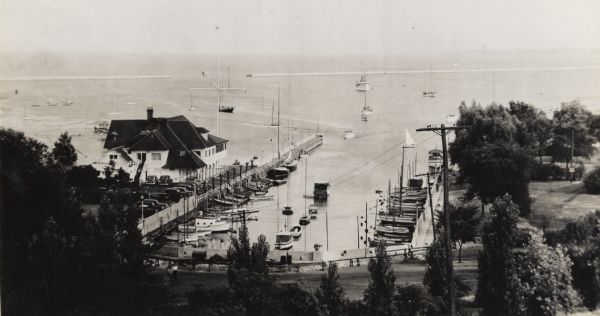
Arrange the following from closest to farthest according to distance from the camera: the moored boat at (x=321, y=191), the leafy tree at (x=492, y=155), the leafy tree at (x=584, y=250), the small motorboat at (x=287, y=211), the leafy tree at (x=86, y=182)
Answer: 1. the leafy tree at (x=584, y=250)
2. the leafy tree at (x=86, y=182)
3. the leafy tree at (x=492, y=155)
4. the small motorboat at (x=287, y=211)
5. the moored boat at (x=321, y=191)

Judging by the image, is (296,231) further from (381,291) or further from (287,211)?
(381,291)

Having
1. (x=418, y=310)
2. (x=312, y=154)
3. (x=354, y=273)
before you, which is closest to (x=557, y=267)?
(x=418, y=310)

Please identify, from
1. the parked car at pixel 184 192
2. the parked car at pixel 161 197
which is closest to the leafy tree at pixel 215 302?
the parked car at pixel 161 197

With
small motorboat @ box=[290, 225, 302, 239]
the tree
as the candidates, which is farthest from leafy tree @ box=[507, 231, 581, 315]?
the tree

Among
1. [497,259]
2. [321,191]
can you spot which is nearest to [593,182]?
[497,259]

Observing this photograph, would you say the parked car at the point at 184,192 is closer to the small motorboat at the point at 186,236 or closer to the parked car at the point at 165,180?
the parked car at the point at 165,180

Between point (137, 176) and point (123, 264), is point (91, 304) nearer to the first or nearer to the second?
point (123, 264)
